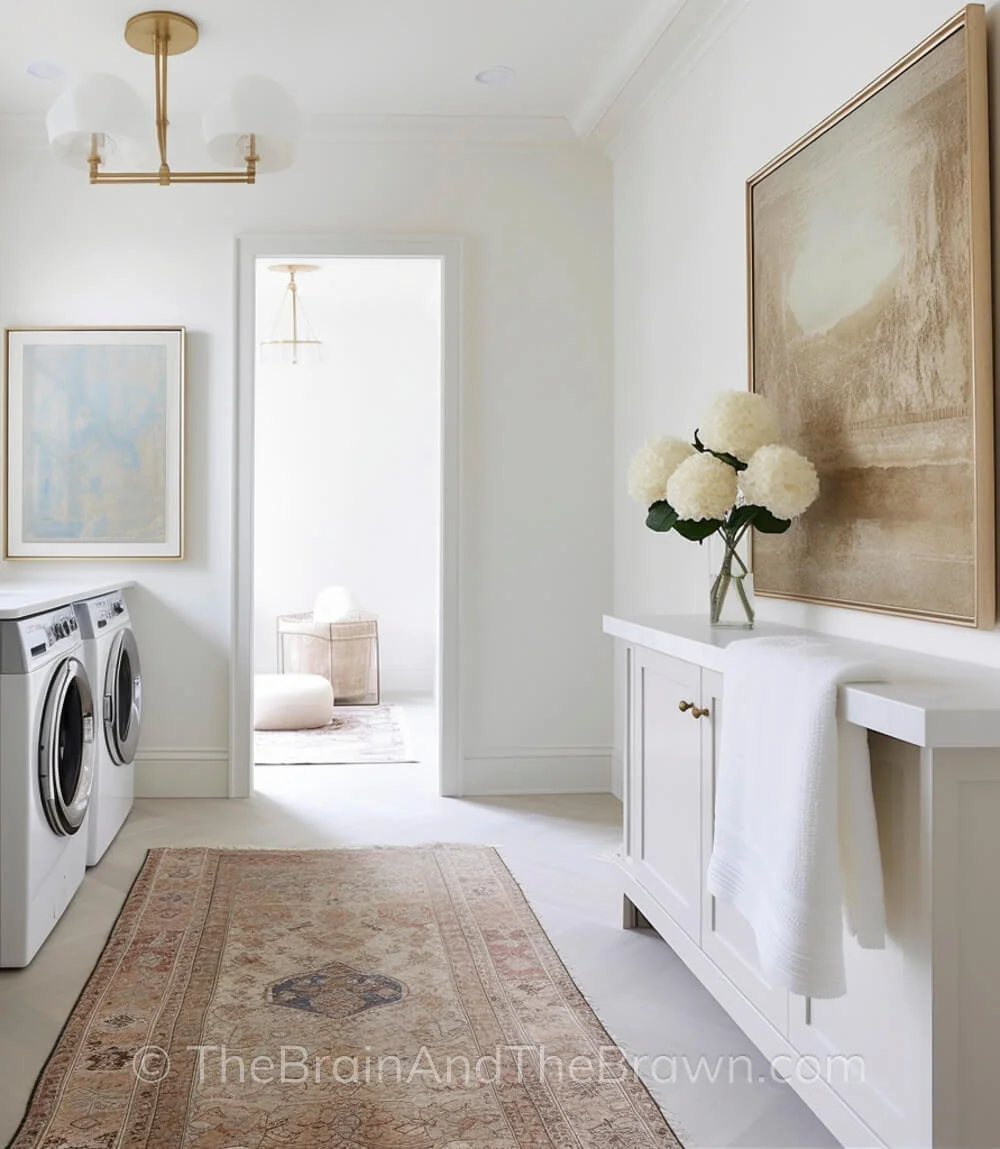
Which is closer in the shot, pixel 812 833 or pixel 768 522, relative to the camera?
pixel 812 833

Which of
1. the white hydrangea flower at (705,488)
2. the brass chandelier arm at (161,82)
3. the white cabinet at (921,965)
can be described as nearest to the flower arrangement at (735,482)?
the white hydrangea flower at (705,488)

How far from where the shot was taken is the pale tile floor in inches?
77.7

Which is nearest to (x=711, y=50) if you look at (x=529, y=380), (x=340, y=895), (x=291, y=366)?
(x=529, y=380)

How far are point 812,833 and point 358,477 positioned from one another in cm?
608

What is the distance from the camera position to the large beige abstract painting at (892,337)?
1.85 meters

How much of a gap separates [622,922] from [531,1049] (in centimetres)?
75

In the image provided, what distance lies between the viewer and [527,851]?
3574 mm

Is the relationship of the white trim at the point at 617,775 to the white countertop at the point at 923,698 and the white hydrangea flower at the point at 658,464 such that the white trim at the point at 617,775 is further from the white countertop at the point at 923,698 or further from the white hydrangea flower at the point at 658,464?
the white countertop at the point at 923,698

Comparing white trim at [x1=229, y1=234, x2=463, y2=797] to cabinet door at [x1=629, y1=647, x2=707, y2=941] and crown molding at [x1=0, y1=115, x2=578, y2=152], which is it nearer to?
crown molding at [x1=0, y1=115, x2=578, y2=152]

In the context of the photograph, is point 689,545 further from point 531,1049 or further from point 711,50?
point 531,1049

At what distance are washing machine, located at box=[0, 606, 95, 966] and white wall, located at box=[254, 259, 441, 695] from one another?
14.0 feet

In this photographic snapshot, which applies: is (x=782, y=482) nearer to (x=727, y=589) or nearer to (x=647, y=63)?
(x=727, y=589)

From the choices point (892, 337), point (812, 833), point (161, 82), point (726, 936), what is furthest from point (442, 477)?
point (812, 833)

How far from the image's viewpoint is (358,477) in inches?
288
